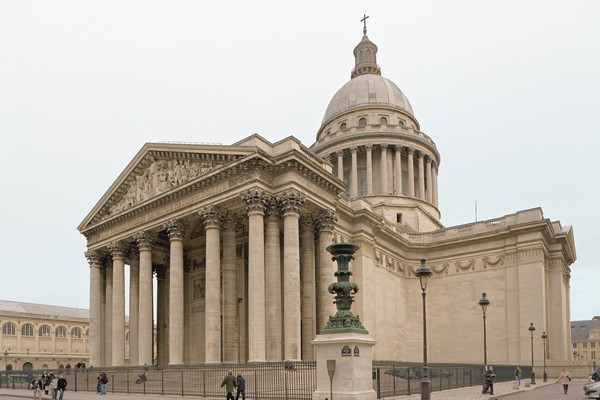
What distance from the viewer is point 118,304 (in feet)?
157

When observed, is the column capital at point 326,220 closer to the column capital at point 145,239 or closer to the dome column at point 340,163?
the column capital at point 145,239

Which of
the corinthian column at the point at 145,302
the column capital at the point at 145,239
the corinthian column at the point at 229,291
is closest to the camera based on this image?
the corinthian column at the point at 229,291

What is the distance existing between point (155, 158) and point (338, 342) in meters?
30.1

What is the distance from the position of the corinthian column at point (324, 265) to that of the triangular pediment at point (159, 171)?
26.8ft

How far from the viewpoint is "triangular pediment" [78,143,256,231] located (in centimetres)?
4009

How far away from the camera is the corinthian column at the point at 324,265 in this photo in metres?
41.9

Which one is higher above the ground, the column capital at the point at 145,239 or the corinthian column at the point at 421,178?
the corinthian column at the point at 421,178

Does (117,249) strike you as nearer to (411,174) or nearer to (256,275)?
(256,275)

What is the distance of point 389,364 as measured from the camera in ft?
90.2

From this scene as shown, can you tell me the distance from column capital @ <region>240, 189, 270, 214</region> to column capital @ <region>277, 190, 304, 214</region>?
48.6 inches

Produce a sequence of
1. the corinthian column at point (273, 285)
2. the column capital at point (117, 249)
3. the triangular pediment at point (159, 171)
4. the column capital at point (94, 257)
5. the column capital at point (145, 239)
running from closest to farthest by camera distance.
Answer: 1. the corinthian column at point (273, 285)
2. the triangular pediment at point (159, 171)
3. the column capital at point (145, 239)
4. the column capital at point (117, 249)
5. the column capital at point (94, 257)

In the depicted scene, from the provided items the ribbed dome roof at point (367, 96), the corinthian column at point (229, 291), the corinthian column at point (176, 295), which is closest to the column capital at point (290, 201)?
the corinthian column at point (229, 291)

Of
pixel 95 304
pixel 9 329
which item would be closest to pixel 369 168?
pixel 95 304

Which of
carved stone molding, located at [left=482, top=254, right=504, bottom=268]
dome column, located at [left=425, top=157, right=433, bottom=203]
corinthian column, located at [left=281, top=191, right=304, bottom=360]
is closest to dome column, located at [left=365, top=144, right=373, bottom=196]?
Result: dome column, located at [left=425, top=157, right=433, bottom=203]
